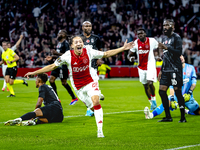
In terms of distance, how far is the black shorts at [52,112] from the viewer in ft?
26.5

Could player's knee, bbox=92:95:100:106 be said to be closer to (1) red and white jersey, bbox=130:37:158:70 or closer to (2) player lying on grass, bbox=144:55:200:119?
(2) player lying on grass, bbox=144:55:200:119

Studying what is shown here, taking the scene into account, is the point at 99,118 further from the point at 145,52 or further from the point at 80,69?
the point at 145,52

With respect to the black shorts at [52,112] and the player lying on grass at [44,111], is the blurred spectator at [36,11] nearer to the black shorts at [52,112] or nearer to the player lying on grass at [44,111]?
the player lying on grass at [44,111]

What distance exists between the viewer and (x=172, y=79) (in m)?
8.28

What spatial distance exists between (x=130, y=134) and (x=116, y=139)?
614 mm

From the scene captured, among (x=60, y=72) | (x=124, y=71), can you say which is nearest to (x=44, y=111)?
(x=60, y=72)

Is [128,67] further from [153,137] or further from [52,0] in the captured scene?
[153,137]

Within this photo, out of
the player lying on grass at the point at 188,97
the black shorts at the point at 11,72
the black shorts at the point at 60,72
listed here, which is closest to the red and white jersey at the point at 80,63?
the player lying on grass at the point at 188,97

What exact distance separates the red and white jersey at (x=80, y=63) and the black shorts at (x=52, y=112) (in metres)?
1.38

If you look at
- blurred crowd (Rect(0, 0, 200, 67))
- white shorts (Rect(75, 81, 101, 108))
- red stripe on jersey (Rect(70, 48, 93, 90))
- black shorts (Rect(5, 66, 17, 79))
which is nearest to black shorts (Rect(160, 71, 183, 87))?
white shorts (Rect(75, 81, 101, 108))

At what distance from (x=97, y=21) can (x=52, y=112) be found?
73.8 ft

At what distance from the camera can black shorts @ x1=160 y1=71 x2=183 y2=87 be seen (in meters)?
8.25

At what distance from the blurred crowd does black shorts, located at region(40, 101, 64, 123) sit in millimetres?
18381

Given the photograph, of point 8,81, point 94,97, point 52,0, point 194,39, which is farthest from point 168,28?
point 52,0
